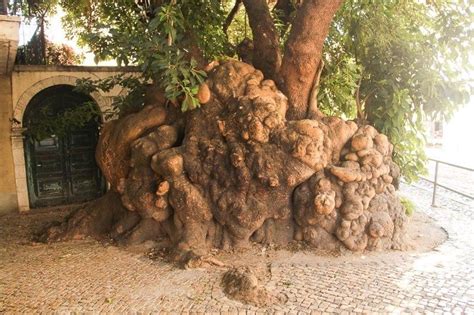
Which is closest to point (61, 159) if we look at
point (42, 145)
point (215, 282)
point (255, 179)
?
point (42, 145)

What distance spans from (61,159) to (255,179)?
23.4 feet

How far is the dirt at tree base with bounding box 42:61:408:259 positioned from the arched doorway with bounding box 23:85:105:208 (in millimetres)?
4974

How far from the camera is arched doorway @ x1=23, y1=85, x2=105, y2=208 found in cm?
1102

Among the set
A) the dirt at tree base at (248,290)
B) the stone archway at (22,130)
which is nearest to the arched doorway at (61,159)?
the stone archway at (22,130)

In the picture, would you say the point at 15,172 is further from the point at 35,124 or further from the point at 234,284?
the point at 234,284

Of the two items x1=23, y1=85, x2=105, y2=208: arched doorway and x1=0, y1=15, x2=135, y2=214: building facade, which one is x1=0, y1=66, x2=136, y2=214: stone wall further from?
x1=23, y1=85, x2=105, y2=208: arched doorway

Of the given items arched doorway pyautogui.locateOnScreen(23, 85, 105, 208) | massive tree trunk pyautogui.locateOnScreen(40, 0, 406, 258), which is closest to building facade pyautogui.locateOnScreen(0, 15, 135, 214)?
arched doorway pyautogui.locateOnScreen(23, 85, 105, 208)

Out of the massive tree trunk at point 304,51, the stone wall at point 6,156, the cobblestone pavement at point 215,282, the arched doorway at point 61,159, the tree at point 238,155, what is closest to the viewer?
the cobblestone pavement at point 215,282

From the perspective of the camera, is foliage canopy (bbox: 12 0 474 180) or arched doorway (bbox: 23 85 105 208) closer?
foliage canopy (bbox: 12 0 474 180)

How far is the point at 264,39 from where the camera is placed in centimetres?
774

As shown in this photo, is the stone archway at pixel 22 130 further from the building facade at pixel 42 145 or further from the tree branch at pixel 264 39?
the tree branch at pixel 264 39

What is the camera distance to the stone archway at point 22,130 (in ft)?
33.9

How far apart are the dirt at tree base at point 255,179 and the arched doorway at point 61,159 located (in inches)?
196

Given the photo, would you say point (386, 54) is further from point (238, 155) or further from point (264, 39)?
point (238, 155)
